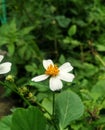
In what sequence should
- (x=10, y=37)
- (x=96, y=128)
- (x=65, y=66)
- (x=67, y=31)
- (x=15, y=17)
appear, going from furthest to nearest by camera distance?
(x=67, y=31), (x=15, y=17), (x=10, y=37), (x=96, y=128), (x=65, y=66)

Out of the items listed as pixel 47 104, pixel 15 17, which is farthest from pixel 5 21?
pixel 47 104

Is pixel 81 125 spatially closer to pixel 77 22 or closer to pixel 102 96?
pixel 102 96

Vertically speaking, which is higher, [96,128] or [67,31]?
[96,128]

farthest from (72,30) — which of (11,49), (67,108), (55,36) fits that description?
(67,108)

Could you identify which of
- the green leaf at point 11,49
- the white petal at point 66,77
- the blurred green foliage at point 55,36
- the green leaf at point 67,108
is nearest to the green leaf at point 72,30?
the blurred green foliage at point 55,36

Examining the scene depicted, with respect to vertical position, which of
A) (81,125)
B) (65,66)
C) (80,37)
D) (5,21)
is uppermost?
(65,66)
